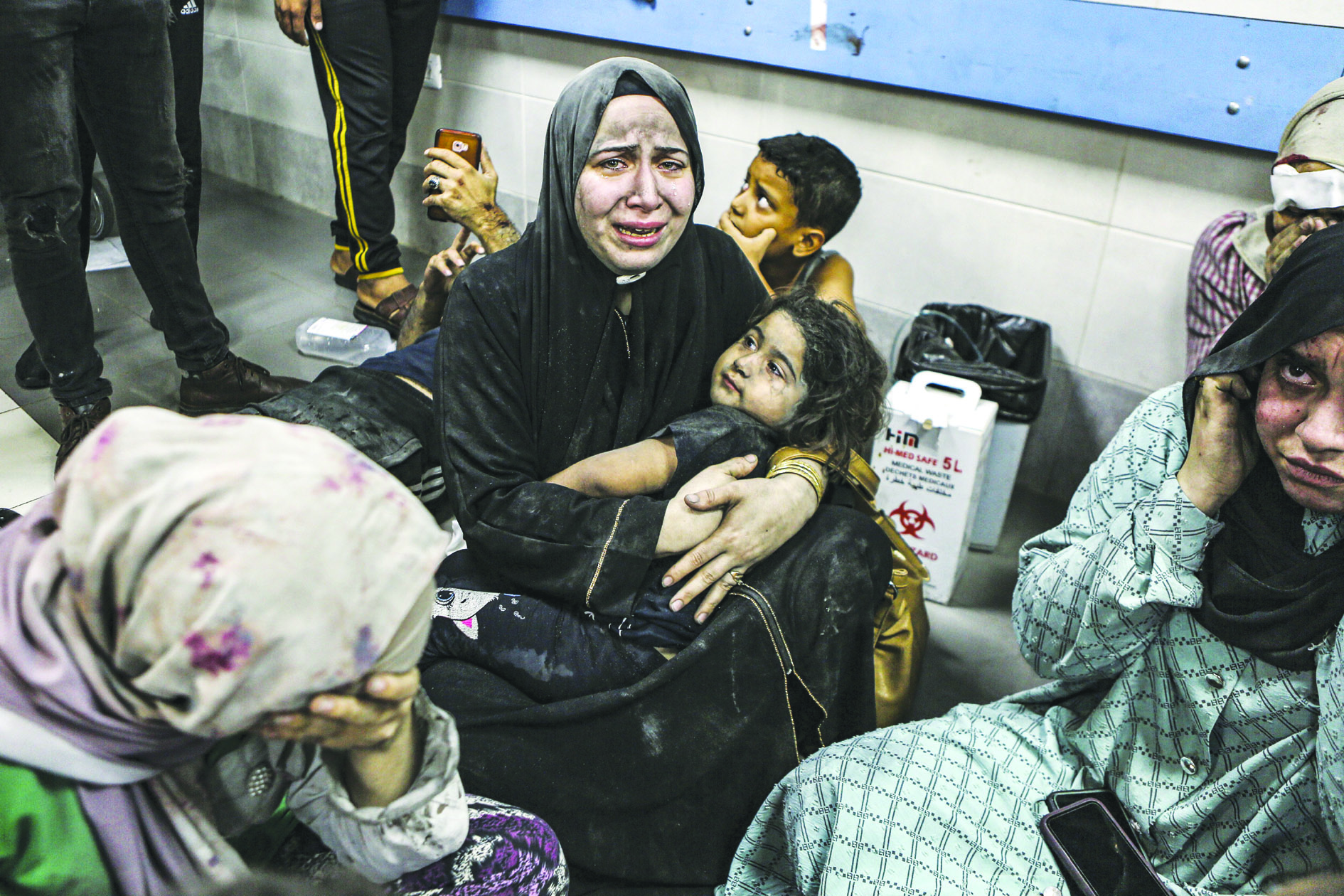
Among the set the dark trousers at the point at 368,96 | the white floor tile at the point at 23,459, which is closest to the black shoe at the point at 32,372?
the white floor tile at the point at 23,459

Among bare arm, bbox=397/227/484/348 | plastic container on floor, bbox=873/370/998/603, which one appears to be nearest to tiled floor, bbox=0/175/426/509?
bare arm, bbox=397/227/484/348

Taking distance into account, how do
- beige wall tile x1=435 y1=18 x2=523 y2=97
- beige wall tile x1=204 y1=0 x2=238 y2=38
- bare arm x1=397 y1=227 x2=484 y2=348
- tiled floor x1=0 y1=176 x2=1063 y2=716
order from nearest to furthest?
tiled floor x1=0 y1=176 x2=1063 y2=716
bare arm x1=397 y1=227 x2=484 y2=348
beige wall tile x1=435 y1=18 x2=523 y2=97
beige wall tile x1=204 y1=0 x2=238 y2=38

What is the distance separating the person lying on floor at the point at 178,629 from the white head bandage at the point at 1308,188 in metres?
2.28

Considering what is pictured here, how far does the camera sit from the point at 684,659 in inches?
63.0

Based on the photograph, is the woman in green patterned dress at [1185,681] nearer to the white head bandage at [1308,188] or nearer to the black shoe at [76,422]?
the white head bandage at [1308,188]

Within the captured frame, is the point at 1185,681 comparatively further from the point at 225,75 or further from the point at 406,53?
the point at 225,75

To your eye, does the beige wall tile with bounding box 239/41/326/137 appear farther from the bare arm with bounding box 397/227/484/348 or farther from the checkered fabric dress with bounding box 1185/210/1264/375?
the checkered fabric dress with bounding box 1185/210/1264/375

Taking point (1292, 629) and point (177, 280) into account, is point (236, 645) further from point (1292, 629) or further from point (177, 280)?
point (177, 280)

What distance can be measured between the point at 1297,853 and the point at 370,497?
52.1 inches

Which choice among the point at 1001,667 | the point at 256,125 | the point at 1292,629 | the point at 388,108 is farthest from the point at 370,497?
the point at 256,125

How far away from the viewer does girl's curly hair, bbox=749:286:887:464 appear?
1923 millimetres

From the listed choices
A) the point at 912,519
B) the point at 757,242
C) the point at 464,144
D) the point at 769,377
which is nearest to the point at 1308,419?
the point at 769,377

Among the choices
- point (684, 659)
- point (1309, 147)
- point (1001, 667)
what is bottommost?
point (1001, 667)

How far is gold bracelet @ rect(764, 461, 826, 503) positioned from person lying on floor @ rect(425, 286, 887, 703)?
0.15ft
